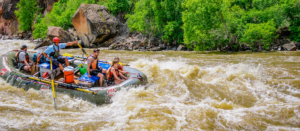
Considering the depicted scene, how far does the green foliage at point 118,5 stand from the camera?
2380 centimetres

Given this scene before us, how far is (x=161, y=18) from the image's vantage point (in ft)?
59.2

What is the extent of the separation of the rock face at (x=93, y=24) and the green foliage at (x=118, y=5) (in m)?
2.99

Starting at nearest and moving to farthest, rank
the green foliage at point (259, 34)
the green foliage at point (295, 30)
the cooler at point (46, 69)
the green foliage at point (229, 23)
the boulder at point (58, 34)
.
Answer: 1. the cooler at point (46, 69)
2. the green foliage at point (259, 34)
3. the green foliage at point (229, 23)
4. the green foliage at point (295, 30)
5. the boulder at point (58, 34)

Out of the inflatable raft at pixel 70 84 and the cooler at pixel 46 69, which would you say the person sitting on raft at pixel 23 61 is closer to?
the inflatable raft at pixel 70 84

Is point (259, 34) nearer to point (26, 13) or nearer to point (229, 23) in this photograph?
point (229, 23)

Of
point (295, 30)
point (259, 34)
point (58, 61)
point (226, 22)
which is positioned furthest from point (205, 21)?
point (58, 61)

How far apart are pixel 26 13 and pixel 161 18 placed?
26.6 meters

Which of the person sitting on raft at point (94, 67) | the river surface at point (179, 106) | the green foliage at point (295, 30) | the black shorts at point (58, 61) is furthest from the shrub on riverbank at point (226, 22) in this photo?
the black shorts at point (58, 61)

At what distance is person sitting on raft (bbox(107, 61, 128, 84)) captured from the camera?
6.28 m

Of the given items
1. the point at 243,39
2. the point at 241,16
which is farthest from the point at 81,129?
the point at 241,16

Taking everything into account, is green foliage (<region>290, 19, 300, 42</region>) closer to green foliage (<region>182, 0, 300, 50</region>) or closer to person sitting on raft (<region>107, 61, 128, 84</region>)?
green foliage (<region>182, 0, 300, 50</region>)

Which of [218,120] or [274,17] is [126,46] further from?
[218,120]

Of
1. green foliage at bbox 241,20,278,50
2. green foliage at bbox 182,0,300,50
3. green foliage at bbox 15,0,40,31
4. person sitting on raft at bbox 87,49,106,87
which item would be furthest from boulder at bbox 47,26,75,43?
green foliage at bbox 15,0,40,31

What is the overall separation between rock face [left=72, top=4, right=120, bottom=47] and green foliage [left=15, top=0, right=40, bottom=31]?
18.8 metres
